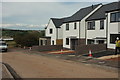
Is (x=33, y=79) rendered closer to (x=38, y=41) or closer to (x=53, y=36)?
(x=53, y=36)

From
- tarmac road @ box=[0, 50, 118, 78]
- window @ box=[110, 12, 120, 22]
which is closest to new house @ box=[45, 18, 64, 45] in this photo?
window @ box=[110, 12, 120, 22]

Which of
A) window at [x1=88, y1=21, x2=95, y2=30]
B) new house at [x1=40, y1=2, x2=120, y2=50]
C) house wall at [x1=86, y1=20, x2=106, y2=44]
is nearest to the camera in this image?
new house at [x1=40, y1=2, x2=120, y2=50]

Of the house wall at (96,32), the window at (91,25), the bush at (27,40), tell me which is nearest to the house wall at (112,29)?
the house wall at (96,32)

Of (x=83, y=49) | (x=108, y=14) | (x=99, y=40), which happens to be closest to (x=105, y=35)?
(x=99, y=40)

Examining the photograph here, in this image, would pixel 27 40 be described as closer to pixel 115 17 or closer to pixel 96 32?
pixel 96 32

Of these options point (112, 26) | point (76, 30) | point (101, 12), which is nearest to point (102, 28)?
point (112, 26)

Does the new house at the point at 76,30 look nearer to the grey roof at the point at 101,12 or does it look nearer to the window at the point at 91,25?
the grey roof at the point at 101,12

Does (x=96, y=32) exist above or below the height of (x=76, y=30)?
below

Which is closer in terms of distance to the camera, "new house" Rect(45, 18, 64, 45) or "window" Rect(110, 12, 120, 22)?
"window" Rect(110, 12, 120, 22)

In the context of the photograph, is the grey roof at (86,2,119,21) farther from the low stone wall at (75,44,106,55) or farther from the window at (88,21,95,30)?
the low stone wall at (75,44,106,55)

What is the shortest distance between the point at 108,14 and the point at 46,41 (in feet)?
63.3

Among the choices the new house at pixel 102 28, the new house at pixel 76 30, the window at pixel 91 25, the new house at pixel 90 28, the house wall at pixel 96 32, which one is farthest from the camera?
the new house at pixel 76 30

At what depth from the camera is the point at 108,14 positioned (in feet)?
72.1

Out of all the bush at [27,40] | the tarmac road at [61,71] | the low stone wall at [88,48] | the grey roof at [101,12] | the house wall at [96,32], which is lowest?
the tarmac road at [61,71]
